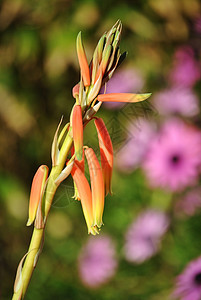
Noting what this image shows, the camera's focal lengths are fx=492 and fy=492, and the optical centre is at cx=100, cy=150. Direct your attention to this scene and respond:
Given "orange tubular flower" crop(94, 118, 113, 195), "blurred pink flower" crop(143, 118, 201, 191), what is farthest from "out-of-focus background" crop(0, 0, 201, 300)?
"orange tubular flower" crop(94, 118, 113, 195)

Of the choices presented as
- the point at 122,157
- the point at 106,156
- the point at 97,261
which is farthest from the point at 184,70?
the point at 106,156

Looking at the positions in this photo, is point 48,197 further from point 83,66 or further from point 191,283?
point 191,283

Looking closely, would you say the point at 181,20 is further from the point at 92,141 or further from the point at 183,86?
the point at 92,141

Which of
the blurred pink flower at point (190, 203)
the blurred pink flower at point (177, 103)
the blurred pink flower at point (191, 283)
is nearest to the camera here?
the blurred pink flower at point (191, 283)

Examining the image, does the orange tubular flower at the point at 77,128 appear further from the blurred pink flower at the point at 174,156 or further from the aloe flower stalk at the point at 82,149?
the blurred pink flower at the point at 174,156

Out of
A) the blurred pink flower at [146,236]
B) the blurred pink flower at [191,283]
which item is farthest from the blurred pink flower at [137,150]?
the blurred pink flower at [191,283]
